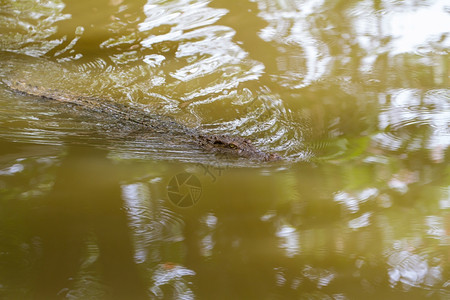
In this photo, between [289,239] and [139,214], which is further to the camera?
[139,214]

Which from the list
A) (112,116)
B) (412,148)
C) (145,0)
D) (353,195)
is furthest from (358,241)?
(145,0)

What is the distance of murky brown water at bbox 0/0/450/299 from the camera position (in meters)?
2.26

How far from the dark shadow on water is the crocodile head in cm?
83

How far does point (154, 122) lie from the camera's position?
4195 millimetres

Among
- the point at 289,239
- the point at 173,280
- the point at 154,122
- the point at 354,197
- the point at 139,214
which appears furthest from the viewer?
the point at 154,122

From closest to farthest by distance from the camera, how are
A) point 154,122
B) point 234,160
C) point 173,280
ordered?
point 173,280 < point 234,160 < point 154,122

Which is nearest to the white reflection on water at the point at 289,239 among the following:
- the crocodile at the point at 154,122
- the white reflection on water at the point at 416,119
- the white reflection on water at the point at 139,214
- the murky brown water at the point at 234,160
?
the murky brown water at the point at 234,160

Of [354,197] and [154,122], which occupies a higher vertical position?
[154,122]

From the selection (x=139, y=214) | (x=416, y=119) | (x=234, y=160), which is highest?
(x=139, y=214)

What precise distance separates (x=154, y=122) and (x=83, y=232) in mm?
1817

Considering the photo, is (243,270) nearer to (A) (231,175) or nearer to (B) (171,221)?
(B) (171,221)

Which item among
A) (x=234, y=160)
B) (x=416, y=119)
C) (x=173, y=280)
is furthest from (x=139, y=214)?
(x=416, y=119)

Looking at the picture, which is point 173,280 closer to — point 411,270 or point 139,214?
point 139,214

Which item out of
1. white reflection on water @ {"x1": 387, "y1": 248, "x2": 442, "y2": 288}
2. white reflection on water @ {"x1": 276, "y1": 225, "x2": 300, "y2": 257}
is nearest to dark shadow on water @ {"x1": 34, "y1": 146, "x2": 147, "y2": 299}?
white reflection on water @ {"x1": 276, "y1": 225, "x2": 300, "y2": 257}
